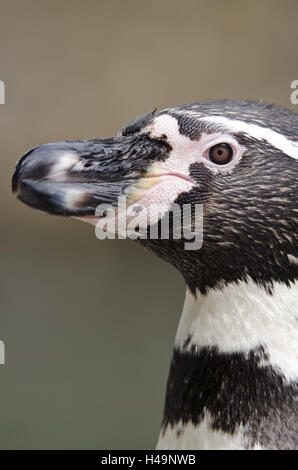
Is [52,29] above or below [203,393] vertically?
above

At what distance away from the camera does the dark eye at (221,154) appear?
1069 millimetres

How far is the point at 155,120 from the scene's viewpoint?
3.62ft

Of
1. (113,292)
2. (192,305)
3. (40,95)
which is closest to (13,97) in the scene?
(40,95)

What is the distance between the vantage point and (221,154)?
107 centimetres

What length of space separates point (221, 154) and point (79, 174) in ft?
0.67

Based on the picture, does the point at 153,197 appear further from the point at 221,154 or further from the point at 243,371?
the point at 243,371

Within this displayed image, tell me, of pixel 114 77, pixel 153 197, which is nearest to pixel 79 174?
pixel 153 197

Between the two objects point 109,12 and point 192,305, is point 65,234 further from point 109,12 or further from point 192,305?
point 192,305

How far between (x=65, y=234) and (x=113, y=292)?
1.54ft

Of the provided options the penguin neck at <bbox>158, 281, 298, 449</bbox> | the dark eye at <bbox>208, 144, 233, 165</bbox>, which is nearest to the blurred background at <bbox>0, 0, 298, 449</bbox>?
the penguin neck at <bbox>158, 281, 298, 449</bbox>

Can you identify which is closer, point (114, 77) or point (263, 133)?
point (263, 133)

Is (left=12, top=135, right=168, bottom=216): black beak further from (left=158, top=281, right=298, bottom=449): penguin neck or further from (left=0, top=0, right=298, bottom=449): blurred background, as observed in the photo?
(left=0, top=0, right=298, bottom=449): blurred background

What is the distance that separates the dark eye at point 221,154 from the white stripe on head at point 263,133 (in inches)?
1.2

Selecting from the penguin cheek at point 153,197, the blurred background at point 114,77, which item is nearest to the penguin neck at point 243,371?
the penguin cheek at point 153,197
